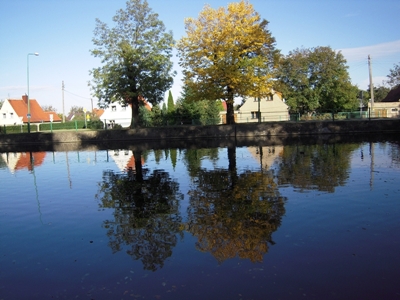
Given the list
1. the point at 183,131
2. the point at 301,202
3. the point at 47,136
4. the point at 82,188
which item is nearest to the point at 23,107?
the point at 47,136

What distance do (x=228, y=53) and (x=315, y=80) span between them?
115ft

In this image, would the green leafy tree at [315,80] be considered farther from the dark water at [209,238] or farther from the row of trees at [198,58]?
the dark water at [209,238]

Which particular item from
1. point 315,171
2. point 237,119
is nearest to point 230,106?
point 315,171

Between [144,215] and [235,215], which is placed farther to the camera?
[144,215]

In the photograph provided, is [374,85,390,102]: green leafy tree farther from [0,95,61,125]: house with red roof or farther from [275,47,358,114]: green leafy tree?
[0,95,61,125]: house with red roof

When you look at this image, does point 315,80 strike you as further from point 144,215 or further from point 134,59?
point 144,215

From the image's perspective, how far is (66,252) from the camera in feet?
22.5

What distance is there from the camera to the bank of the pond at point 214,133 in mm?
37156

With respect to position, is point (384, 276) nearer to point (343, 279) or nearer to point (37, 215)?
point (343, 279)

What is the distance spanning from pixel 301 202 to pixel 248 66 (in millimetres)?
29542

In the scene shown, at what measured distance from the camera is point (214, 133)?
3947 cm

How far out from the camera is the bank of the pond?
37.2 meters

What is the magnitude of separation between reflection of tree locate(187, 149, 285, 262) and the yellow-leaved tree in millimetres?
→ 25248

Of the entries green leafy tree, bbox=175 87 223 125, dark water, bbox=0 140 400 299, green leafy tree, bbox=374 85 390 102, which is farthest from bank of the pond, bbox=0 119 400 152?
green leafy tree, bbox=374 85 390 102
